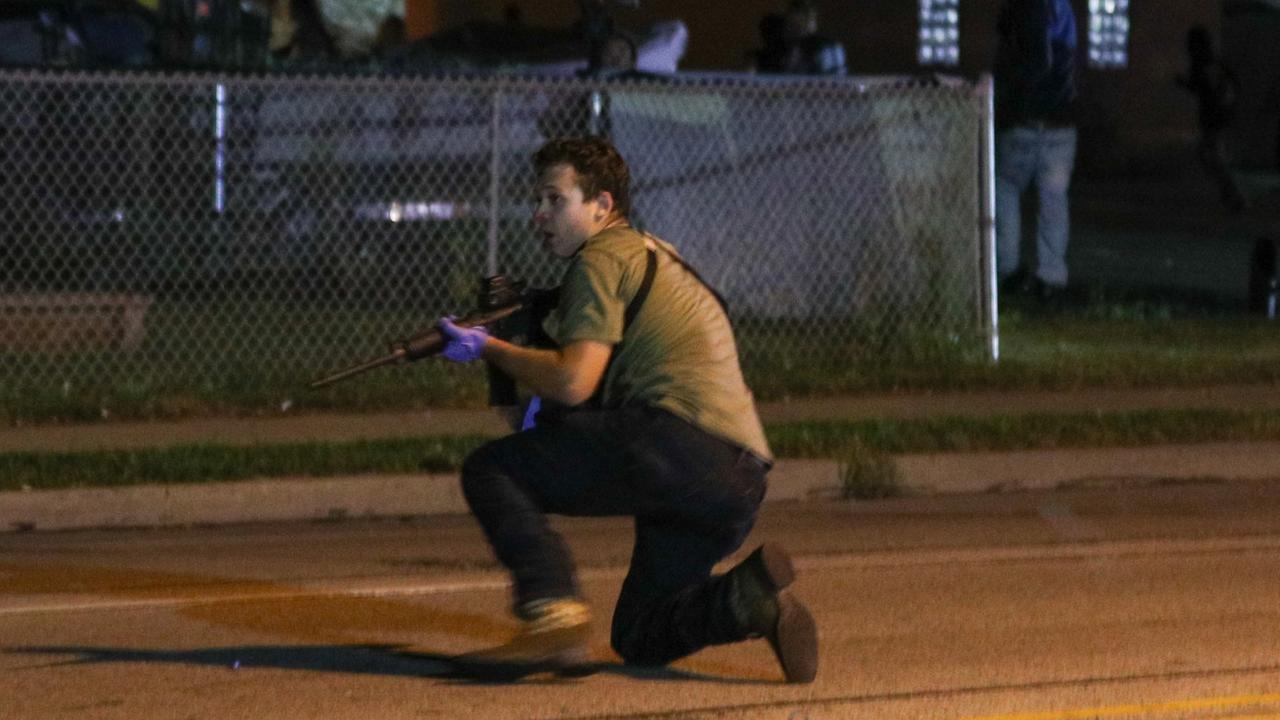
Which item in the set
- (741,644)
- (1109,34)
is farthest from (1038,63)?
(1109,34)

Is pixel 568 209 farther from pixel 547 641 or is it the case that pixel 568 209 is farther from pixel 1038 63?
pixel 1038 63

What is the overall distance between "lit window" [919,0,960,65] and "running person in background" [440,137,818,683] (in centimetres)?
2590

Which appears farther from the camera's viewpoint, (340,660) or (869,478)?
(869,478)

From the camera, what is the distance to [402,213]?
549 inches

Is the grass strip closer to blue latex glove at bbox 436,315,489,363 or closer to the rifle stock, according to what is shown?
the rifle stock

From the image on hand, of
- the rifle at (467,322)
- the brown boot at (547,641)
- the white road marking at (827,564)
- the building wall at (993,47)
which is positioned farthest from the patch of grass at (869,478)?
the building wall at (993,47)

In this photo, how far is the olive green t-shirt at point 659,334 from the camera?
5223 mm

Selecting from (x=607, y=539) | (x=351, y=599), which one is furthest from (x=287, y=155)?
(x=351, y=599)

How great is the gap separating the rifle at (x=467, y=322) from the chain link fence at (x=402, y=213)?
5567 millimetres

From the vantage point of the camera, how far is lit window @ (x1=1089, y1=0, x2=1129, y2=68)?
31.4 metres

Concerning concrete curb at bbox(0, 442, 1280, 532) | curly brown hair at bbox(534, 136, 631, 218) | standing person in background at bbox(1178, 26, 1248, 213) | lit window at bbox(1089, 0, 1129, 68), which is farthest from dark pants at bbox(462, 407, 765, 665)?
lit window at bbox(1089, 0, 1129, 68)

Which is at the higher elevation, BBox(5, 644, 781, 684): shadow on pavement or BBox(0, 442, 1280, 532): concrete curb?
BBox(5, 644, 781, 684): shadow on pavement

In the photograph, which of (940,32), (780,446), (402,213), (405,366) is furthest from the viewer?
(940,32)

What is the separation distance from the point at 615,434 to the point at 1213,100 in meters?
19.8
